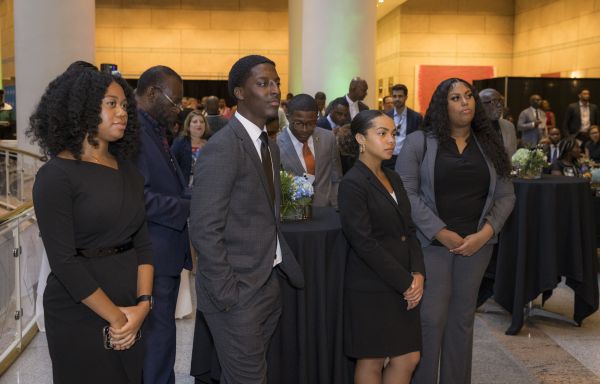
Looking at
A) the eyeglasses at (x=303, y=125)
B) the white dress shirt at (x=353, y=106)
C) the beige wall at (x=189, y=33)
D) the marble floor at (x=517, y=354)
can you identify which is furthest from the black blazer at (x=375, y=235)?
the beige wall at (x=189, y=33)

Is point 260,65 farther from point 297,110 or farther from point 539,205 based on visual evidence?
point 539,205

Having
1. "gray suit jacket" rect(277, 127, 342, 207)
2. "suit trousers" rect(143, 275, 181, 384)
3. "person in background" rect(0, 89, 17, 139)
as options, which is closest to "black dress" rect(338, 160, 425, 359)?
"suit trousers" rect(143, 275, 181, 384)

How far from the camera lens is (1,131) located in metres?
15.8

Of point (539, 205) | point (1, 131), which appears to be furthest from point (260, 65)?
point (1, 131)

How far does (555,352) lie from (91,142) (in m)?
4.08

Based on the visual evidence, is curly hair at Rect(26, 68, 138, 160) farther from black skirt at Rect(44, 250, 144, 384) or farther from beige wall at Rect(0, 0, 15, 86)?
beige wall at Rect(0, 0, 15, 86)

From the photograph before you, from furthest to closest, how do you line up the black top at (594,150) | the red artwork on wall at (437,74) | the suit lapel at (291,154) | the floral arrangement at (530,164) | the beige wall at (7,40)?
the beige wall at (7,40) → the red artwork on wall at (437,74) → the black top at (594,150) → the floral arrangement at (530,164) → the suit lapel at (291,154)

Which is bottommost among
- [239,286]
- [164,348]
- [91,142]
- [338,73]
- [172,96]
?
[164,348]

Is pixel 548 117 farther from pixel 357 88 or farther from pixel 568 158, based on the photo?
pixel 357 88

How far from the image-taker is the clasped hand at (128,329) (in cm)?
242

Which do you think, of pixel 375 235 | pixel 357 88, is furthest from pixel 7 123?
pixel 375 235

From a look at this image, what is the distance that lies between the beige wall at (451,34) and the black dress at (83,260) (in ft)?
72.9

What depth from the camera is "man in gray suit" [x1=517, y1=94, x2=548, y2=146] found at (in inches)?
628

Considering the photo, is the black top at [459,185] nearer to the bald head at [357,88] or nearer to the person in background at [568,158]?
the person in background at [568,158]
